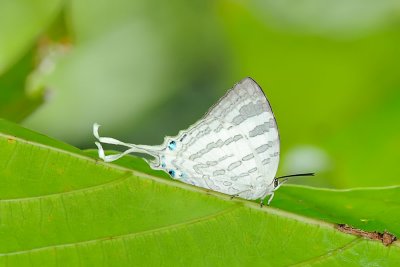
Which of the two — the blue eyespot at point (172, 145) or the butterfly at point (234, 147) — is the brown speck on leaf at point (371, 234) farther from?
the blue eyespot at point (172, 145)

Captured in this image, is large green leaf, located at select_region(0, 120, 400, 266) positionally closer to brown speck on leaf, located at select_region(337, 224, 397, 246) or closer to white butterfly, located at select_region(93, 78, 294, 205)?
brown speck on leaf, located at select_region(337, 224, 397, 246)

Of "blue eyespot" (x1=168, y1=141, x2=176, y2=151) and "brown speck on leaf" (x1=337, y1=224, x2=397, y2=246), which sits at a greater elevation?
"blue eyespot" (x1=168, y1=141, x2=176, y2=151)

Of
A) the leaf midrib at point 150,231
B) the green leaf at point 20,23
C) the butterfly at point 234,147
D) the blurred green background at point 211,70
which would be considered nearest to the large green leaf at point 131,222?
the leaf midrib at point 150,231

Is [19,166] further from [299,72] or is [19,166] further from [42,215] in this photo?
[299,72]

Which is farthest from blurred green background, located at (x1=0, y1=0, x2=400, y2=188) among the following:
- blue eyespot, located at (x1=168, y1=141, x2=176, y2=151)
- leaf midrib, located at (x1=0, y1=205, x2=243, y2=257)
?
leaf midrib, located at (x1=0, y1=205, x2=243, y2=257)

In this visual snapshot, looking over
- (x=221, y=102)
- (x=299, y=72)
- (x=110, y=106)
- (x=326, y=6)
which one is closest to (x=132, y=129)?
(x=110, y=106)
